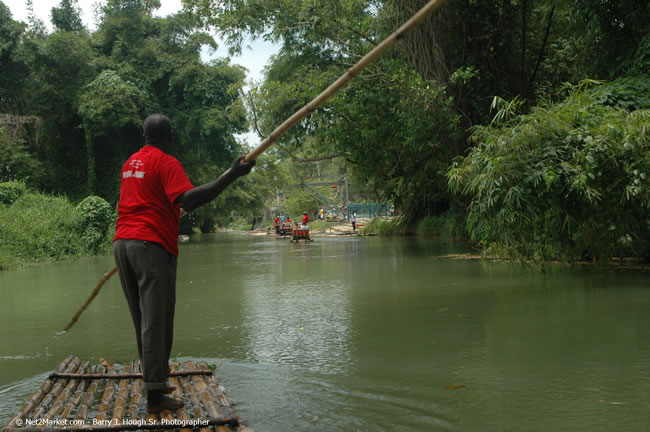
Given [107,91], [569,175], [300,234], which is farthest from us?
[107,91]

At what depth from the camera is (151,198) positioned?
3.57 metres

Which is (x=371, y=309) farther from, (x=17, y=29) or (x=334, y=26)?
(x=17, y=29)

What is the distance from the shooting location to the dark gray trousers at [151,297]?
3480mm

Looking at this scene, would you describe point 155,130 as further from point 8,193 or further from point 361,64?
point 8,193

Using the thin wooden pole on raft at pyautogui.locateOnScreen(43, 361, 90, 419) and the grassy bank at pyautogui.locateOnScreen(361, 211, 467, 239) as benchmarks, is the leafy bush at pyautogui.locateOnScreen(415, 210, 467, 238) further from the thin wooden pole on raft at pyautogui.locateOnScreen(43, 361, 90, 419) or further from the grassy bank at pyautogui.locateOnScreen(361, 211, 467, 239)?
the thin wooden pole on raft at pyautogui.locateOnScreen(43, 361, 90, 419)

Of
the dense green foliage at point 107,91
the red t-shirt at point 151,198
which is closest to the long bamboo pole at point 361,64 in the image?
the red t-shirt at point 151,198

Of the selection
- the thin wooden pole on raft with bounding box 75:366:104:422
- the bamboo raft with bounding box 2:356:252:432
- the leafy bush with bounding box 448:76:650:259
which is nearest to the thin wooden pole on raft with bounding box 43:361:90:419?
the bamboo raft with bounding box 2:356:252:432

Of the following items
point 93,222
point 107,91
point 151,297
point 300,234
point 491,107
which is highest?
point 107,91

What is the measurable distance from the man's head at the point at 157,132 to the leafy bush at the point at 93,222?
662 inches

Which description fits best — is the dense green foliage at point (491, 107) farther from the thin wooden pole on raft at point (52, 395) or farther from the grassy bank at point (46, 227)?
the grassy bank at point (46, 227)

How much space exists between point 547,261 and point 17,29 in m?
24.5

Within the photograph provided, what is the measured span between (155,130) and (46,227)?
1620cm

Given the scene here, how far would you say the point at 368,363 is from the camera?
16.0 ft

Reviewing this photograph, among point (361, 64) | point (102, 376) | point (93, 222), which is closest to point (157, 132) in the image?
point (361, 64)
